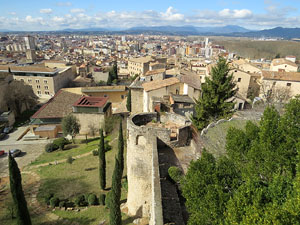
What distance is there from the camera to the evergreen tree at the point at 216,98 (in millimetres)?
19672

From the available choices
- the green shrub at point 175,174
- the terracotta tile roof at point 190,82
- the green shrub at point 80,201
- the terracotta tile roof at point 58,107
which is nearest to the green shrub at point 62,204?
the green shrub at point 80,201

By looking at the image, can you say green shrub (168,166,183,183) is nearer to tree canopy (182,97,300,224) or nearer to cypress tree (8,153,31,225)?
tree canopy (182,97,300,224)

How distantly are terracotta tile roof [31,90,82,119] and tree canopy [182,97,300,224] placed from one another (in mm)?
34078

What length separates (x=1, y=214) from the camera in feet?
57.0

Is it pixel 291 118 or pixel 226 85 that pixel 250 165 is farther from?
pixel 226 85

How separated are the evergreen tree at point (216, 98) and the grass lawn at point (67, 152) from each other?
17540 mm

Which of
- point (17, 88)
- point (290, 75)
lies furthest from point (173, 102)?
point (17, 88)

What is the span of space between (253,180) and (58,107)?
127ft

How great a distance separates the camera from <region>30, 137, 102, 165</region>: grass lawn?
27984mm

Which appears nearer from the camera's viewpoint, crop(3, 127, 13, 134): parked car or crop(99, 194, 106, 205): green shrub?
crop(99, 194, 106, 205): green shrub

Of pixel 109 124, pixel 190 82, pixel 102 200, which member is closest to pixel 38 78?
pixel 109 124

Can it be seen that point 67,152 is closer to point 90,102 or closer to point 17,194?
point 90,102

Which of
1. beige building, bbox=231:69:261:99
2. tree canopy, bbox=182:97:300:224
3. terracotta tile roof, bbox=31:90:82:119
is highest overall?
tree canopy, bbox=182:97:300:224

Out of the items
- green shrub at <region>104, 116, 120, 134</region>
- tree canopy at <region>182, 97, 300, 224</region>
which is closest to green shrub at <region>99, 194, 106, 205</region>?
tree canopy at <region>182, 97, 300, 224</region>
